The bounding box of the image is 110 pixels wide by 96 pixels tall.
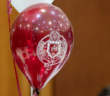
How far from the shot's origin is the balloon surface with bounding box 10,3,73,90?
0.56 m

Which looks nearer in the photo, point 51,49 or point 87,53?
point 51,49

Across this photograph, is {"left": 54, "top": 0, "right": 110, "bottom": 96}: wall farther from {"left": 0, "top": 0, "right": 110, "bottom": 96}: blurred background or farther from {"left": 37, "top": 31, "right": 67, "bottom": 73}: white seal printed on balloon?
{"left": 37, "top": 31, "right": 67, "bottom": 73}: white seal printed on balloon

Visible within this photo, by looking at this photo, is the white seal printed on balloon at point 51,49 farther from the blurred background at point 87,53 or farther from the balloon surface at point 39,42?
the blurred background at point 87,53

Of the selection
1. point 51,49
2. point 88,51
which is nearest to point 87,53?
point 88,51

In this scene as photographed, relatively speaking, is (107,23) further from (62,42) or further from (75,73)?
(62,42)

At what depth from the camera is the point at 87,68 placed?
1205 mm

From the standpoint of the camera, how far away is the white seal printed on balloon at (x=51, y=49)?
1.83 feet

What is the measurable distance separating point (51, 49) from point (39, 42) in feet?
0.19

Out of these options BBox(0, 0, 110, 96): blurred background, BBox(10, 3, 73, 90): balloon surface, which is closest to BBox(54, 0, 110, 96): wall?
BBox(0, 0, 110, 96): blurred background

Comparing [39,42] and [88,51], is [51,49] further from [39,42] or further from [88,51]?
[88,51]

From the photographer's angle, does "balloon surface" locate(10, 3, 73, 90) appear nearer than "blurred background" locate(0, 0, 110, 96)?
Yes

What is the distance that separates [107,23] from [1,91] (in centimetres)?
96

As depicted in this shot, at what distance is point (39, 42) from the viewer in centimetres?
55

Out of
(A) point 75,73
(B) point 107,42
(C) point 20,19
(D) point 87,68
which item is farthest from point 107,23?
(C) point 20,19
